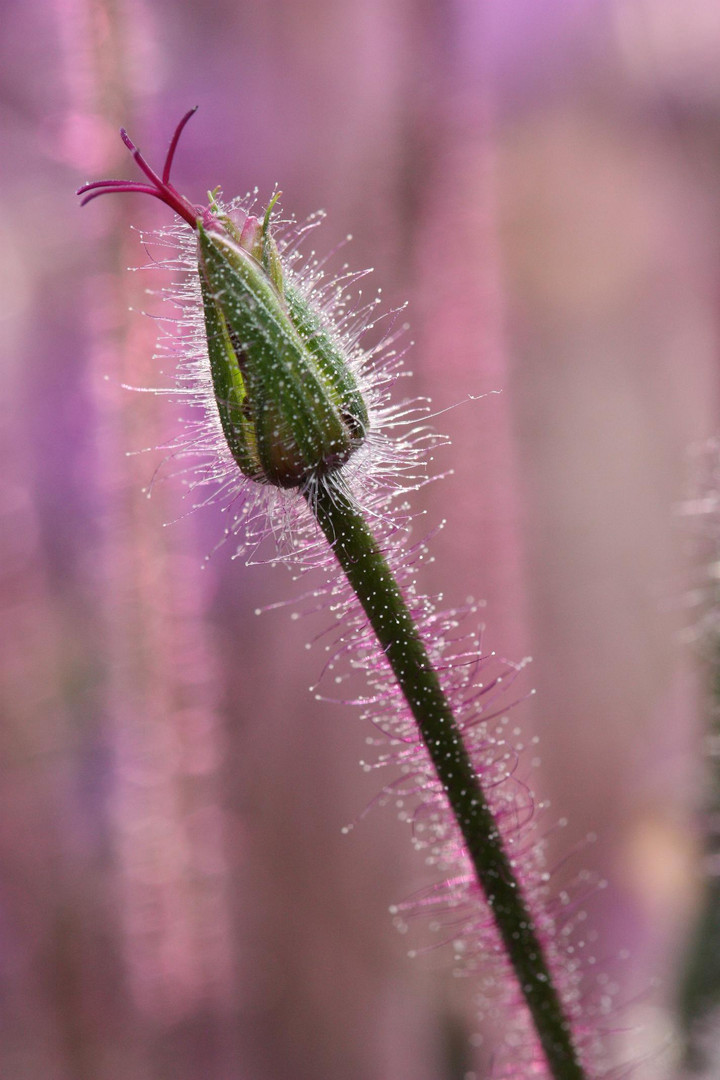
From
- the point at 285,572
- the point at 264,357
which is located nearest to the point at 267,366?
the point at 264,357

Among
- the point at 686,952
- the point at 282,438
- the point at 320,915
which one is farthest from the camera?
the point at 320,915

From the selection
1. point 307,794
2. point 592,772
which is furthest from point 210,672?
point 592,772

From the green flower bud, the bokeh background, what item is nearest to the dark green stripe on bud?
the green flower bud

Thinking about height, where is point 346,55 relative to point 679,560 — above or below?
above

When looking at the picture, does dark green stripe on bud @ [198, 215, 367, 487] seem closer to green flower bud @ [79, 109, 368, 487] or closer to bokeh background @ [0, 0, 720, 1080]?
green flower bud @ [79, 109, 368, 487]

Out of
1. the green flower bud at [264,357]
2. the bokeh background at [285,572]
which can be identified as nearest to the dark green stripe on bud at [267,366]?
the green flower bud at [264,357]

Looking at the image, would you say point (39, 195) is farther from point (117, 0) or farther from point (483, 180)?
point (483, 180)

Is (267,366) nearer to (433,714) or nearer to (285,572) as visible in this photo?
(433,714)
